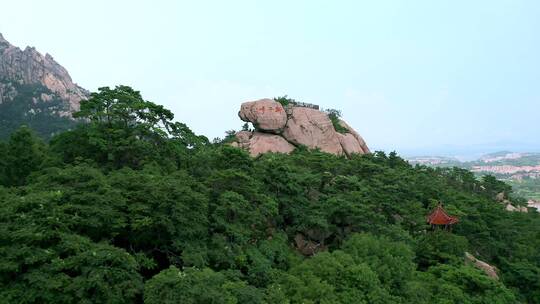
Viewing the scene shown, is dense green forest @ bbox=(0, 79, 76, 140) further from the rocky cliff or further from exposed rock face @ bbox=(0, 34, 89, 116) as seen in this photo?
the rocky cliff

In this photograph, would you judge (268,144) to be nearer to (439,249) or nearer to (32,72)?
(439,249)

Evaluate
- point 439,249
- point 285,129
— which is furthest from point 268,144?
point 439,249

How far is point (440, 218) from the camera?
63.5 ft

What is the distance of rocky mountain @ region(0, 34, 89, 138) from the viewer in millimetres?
50188

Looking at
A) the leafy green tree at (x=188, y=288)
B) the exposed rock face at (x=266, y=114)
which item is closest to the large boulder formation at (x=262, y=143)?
the exposed rock face at (x=266, y=114)

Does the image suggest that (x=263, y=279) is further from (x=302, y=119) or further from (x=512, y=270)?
(x=302, y=119)

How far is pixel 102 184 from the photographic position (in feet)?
35.8

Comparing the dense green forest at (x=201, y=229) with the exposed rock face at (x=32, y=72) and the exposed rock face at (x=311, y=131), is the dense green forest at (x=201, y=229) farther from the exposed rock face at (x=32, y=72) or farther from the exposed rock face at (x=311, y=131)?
the exposed rock face at (x=32, y=72)

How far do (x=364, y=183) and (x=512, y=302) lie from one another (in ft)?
23.3

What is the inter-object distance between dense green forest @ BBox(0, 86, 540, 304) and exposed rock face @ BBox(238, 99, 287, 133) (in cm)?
704

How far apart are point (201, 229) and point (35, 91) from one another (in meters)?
54.7

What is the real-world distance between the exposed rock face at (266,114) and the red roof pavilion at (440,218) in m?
11.7

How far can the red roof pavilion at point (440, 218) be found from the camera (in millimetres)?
19203

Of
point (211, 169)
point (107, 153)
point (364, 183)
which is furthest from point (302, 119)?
point (107, 153)
